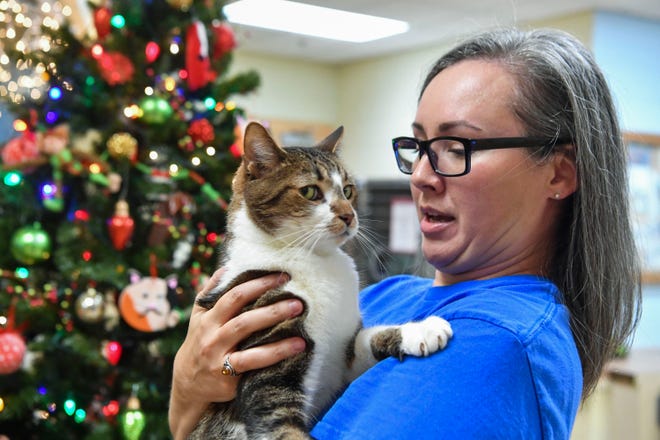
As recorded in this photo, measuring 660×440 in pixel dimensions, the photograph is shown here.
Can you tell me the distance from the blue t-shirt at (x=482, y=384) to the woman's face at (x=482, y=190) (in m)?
0.11

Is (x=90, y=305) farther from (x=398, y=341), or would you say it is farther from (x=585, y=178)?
(x=585, y=178)

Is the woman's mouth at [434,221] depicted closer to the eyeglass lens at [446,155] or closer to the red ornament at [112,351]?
the eyeglass lens at [446,155]

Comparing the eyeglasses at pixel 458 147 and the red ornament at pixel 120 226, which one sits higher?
the eyeglasses at pixel 458 147

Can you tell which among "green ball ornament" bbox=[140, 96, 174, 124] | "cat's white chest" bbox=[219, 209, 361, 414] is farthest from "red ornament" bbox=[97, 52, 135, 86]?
"cat's white chest" bbox=[219, 209, 361, 414]

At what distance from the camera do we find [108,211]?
2.19 m

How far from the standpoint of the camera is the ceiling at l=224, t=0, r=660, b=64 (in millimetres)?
4376

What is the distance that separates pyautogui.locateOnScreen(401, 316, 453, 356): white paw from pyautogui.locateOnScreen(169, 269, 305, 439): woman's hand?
0.18 meters

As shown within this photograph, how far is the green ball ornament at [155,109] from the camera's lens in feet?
7.13

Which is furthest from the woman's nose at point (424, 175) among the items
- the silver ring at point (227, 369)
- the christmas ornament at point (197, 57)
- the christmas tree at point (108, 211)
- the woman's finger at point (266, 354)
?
the christmas ornament at point (197, 57)

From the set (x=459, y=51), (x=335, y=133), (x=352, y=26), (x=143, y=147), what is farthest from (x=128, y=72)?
(x=352, y=26)

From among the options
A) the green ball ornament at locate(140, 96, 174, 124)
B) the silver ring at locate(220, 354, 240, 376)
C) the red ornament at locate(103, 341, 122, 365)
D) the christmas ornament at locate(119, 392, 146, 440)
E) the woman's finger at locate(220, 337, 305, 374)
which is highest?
the green ball ornament at locate(140, 96, 174, 124)

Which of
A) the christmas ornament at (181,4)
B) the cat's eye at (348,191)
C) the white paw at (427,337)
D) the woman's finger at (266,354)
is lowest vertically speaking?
the woman's finger at (266,354)

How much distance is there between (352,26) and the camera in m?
5.20

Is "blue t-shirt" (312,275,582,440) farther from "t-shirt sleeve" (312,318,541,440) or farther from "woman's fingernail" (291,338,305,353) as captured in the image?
"woman's fingernail" (291,338,305,353)
